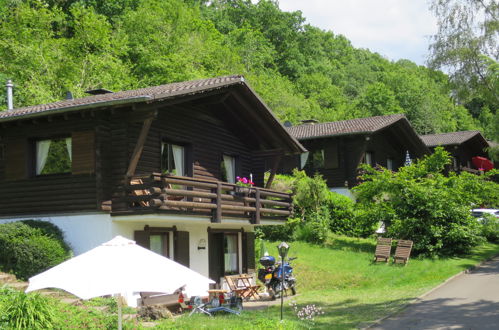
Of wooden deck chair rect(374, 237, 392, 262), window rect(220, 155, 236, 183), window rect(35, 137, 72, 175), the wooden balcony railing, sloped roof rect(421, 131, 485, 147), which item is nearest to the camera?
the wooden balcony railing

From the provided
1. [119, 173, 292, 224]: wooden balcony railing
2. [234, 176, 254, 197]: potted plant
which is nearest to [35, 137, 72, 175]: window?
[119, 173, 292, 224]: wooden balcony railing

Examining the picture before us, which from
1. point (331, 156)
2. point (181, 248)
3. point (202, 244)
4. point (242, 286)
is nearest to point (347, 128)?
point (331, 156)

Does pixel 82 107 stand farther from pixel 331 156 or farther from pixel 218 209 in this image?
pixel 331 156

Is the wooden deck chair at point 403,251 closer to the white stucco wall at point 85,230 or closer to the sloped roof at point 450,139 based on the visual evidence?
the white stucco wall at point 85,230

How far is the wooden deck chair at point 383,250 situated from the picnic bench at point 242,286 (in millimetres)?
5900

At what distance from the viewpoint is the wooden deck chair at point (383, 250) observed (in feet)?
70.2

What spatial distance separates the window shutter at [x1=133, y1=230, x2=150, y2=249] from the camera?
48.5ft

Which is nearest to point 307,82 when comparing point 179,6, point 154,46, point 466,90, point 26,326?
point 179,6

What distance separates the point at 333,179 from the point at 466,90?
7905 mm

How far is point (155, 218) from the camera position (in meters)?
14.1

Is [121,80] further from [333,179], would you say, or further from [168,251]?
[168,251]

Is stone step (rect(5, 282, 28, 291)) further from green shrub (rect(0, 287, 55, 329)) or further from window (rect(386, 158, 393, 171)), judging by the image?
window (rect(386, 158, 393, 171))

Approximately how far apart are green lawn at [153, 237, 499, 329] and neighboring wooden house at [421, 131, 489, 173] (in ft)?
51.2

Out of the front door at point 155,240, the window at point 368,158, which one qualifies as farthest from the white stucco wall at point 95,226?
the window at point 368,158
